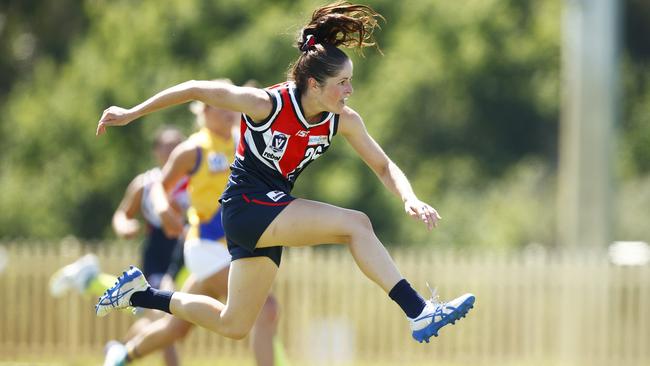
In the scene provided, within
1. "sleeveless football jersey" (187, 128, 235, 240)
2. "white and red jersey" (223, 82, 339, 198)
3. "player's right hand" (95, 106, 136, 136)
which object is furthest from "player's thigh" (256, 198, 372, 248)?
"sleeveless football jersey" (187, 128, 235, 240)

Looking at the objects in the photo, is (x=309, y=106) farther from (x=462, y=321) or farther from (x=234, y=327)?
(x=462, y=321)

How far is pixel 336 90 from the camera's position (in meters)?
6.45

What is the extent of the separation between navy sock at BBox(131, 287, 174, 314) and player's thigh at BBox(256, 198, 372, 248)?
2.87 feet

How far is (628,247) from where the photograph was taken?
52.9 ft

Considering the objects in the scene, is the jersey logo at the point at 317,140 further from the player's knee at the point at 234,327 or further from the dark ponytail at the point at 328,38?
the player's knee at the point at 234,327

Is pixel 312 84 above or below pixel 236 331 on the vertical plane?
above

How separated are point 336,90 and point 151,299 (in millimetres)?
1610

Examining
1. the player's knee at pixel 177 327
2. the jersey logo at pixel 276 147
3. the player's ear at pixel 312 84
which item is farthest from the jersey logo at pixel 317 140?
the player's knee at pixel 177 327

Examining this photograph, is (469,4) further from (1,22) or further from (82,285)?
(82,285)

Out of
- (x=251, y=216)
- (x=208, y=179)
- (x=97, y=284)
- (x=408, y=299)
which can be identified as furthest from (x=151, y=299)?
(x=97, y=284)

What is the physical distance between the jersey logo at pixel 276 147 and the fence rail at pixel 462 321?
8.33m

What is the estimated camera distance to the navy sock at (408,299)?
6.27 m

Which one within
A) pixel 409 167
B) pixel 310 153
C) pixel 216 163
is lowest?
pixel 310 153

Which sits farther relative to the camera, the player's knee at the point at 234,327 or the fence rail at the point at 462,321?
the fence rail at the point at 462,321
